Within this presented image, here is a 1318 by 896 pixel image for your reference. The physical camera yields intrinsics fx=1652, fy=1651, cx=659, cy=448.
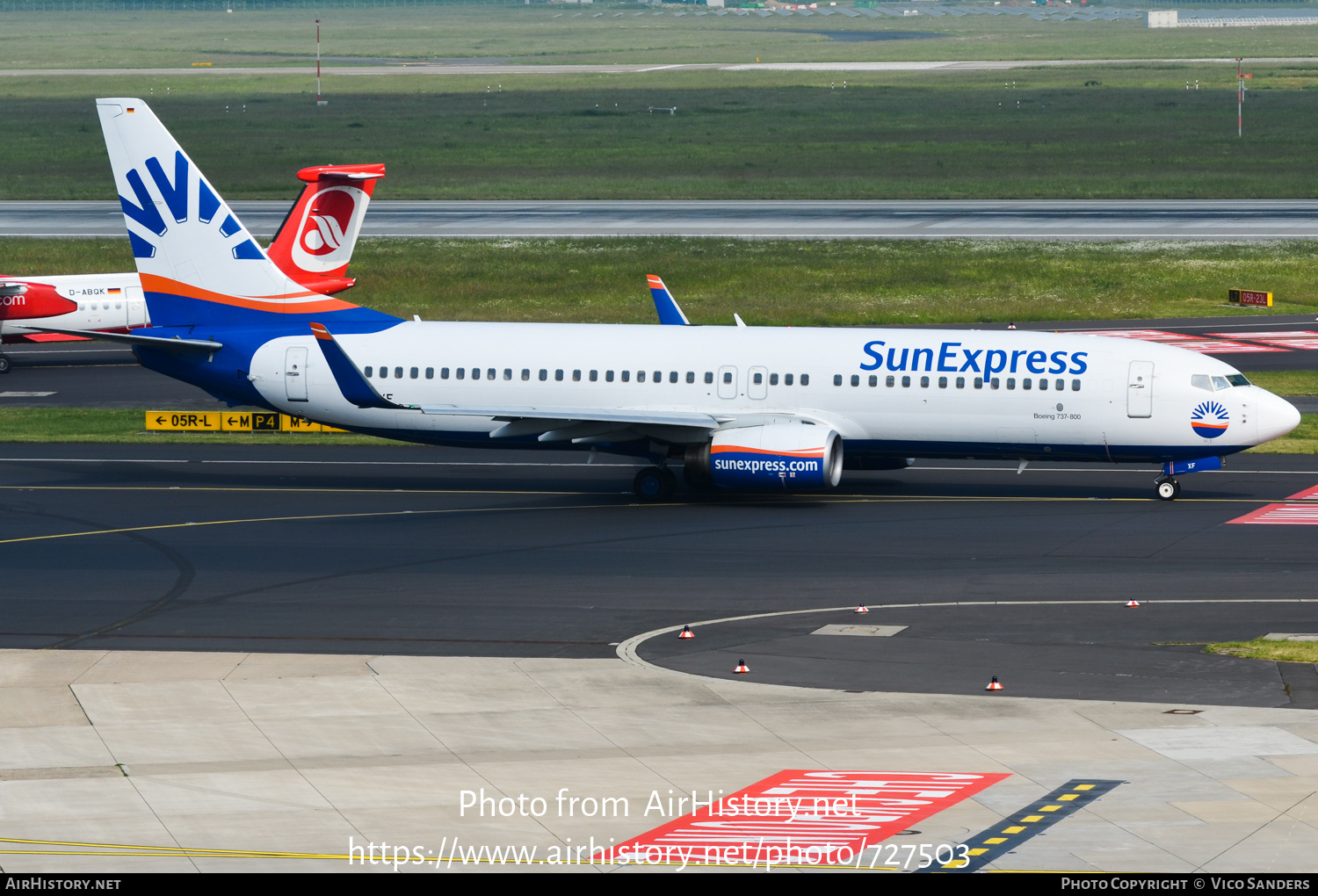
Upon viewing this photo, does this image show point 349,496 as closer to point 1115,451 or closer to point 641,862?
point 1115,451

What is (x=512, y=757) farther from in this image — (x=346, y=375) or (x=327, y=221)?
(x=327, y=221)

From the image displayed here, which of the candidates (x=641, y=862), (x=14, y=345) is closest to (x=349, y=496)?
(x=641, y=862)

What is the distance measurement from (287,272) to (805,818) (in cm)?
4492

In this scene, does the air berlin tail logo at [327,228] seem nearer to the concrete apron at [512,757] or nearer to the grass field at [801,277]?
the grass field at [801,277]

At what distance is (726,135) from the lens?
141125 mm

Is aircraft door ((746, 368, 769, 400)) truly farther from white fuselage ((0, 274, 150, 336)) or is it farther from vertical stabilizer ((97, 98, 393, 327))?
white fuselage ((0, 274, 150, 336))

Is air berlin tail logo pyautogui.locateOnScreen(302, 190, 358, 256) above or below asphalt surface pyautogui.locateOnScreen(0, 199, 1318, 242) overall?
above

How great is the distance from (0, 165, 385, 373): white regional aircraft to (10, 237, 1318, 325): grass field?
12990 mm

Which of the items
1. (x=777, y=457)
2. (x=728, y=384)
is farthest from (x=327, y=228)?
(x=777, y=457)

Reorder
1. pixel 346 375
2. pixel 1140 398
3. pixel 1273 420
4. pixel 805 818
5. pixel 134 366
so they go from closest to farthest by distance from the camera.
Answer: pixel 805 818 → pixel 1273 420 → pixel 1140 398 → pixel 346 375 → pixel 134 366

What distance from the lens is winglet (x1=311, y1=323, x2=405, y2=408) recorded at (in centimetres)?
3959

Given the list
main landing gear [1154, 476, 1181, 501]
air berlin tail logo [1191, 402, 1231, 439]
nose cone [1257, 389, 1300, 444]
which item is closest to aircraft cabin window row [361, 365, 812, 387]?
main landing gear [1154, 476, 1181, 501]

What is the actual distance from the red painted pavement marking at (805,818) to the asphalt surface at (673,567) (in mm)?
4806
